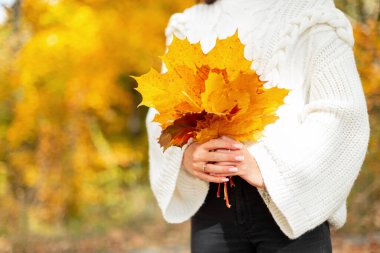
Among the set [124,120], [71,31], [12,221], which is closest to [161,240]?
[12,221]

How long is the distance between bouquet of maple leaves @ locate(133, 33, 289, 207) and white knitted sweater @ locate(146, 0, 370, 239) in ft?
0.43

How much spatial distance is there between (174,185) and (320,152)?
0.51 metres

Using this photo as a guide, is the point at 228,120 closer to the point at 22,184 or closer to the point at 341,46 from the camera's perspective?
the point at 341,46

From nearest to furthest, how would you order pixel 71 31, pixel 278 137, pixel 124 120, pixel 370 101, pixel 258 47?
pixel 278 137, pixel 258 47, pixel 370 101, pixel 71 31, pixel 124 120

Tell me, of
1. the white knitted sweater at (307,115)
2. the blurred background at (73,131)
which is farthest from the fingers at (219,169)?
the blurred background at (73,131)

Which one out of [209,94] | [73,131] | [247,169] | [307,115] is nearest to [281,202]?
[247,169]

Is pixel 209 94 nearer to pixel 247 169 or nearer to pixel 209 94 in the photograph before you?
pixel 209 94

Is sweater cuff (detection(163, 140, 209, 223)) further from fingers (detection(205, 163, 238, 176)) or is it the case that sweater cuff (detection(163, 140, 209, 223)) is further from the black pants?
fingers (detection(205, 163, 238, 176))

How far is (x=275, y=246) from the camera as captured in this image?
5.12 feet

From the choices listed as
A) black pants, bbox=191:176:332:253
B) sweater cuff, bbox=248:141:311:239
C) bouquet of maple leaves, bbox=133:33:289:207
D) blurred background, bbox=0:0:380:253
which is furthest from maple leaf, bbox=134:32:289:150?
blurred background, bbox=0:0:380:253

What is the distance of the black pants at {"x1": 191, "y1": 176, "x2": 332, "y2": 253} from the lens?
1.55 meters

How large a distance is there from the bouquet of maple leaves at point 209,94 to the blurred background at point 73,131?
2.88 m

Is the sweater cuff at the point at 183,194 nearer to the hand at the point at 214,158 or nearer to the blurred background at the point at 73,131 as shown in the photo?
the hand at the point at 214,158

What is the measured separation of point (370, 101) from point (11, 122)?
4282 millimetres
